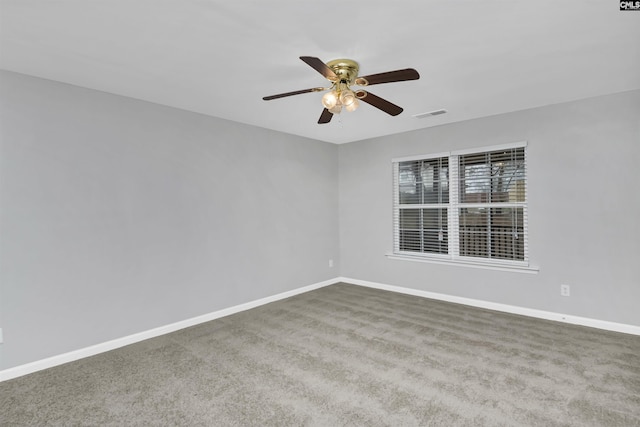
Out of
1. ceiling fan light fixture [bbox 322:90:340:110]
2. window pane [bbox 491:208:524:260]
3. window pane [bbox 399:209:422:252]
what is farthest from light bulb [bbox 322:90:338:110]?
window pane [bbox 399:209:422:252]

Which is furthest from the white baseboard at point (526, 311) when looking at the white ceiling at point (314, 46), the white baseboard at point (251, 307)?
the white ceiling at point (314, 46)

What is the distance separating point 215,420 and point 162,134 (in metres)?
2.80

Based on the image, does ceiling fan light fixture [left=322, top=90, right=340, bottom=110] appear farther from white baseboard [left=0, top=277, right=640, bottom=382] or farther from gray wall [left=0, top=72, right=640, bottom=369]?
white baseboard [left=0, top=277, right=640, bottom=382]

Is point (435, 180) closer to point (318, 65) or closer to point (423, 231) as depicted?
point (423, 231)

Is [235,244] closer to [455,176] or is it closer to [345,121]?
[345,121]

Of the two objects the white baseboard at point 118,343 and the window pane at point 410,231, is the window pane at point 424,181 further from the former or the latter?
the white baseboard at point 118,343

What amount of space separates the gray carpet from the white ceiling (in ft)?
7.89

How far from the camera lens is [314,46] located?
7.59 ft

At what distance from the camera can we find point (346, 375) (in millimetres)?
2582

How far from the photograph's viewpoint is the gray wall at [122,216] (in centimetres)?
272

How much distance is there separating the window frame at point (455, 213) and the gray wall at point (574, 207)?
76 millimetres

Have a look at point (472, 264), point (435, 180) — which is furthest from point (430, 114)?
point (472, 264)

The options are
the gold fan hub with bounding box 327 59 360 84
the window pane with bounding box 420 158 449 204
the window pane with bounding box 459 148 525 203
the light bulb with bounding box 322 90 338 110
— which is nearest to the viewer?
the light bulb with bounding box 322 90 338 110

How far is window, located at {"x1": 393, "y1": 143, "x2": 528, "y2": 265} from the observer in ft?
13.3
